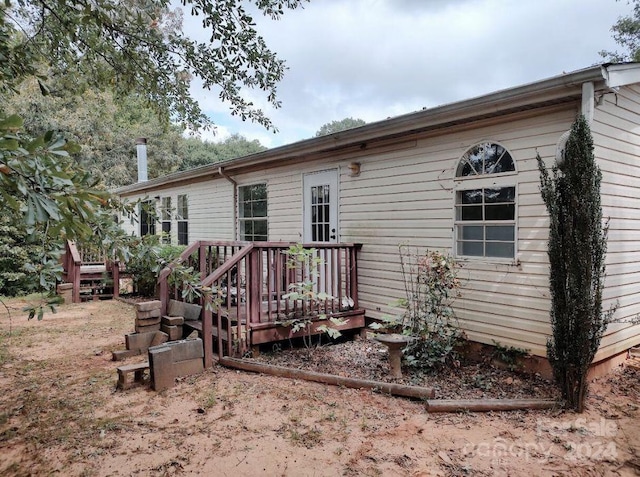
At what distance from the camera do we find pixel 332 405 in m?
3.45

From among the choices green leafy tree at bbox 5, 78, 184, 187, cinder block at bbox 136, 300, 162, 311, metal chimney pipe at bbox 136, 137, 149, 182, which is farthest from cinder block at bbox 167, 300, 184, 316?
metal chimney pipe at bbox 136, 137, 149, 182

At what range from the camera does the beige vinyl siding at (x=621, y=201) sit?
4078mm

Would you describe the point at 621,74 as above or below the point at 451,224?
above

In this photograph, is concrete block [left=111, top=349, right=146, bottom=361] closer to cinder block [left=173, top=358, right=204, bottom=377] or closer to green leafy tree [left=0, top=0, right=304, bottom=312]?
cinder block [left=173, top=358, right=204, bottom=377]

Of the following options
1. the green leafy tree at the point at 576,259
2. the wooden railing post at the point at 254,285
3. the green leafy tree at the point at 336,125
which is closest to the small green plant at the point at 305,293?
the wooden railing post at the point at 254,285

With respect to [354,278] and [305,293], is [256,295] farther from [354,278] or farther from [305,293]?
[354,278]

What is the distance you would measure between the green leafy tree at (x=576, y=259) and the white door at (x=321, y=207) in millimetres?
3469

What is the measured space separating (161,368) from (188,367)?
16.3 inches

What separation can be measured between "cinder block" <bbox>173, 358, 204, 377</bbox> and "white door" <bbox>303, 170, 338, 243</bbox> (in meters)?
2.93

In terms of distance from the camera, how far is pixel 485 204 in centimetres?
456

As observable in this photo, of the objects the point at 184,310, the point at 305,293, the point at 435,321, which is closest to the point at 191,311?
the point at 184,310

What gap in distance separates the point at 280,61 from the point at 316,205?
3.22 meters

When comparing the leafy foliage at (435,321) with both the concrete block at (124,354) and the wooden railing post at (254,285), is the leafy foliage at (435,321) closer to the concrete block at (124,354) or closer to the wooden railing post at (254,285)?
the wooden railing post at (254,285)

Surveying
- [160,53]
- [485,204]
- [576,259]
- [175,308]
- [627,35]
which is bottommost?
[175,308]
